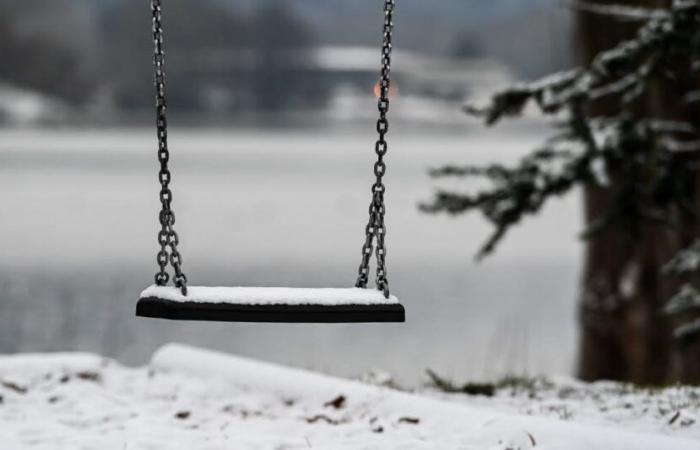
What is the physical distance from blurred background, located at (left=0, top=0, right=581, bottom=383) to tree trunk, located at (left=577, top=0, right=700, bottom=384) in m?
0.81

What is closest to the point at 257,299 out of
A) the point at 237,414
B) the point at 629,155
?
the point at 237,414

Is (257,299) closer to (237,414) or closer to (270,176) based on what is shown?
(237,414)

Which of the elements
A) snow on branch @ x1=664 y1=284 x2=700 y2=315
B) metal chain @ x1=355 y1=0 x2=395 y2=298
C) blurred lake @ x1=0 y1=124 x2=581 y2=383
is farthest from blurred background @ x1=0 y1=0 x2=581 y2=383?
snow on branch @ x1=664 y1=284 x2=700 y2=315

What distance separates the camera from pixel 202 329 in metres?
16.4

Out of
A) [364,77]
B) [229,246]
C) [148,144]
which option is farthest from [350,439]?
[364,77]

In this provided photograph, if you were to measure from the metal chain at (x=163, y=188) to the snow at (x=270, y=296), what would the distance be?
64 mm

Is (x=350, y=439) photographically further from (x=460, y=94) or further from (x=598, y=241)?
(x=460, y=94)

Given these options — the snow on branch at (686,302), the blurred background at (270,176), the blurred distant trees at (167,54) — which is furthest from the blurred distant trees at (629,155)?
the blurred distant trees at (167,54)

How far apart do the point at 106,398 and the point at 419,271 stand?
16738 mm

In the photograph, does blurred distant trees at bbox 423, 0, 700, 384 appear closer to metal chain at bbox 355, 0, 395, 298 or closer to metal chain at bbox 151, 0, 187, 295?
metal chain at bbox 355, 0, 395, 298

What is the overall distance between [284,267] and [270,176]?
3230 centimetres

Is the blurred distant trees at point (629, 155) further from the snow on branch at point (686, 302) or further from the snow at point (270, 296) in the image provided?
the snow at point (270, 296)

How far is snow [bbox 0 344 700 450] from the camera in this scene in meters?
4.49

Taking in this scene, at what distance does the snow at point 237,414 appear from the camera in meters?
4.49
